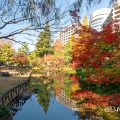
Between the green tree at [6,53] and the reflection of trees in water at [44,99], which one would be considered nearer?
the reflection of trees in water at [44,99]

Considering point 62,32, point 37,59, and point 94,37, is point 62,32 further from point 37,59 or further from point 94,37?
point 37,59

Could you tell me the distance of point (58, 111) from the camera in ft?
67.1

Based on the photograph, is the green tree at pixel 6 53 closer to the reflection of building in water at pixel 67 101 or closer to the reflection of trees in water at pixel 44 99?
the reflection of trees in water at pixel 44 99

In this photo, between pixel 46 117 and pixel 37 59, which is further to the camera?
pixel 37 59

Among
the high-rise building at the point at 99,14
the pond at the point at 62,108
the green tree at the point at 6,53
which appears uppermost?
the green tree at the point at 6,53

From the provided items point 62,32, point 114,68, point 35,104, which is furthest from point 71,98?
point 62,32

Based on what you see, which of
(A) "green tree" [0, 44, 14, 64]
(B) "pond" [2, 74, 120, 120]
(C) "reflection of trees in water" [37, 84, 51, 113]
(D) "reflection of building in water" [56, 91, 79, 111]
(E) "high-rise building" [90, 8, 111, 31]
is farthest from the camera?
(A) "green tree" [0, 44, 14, 64]

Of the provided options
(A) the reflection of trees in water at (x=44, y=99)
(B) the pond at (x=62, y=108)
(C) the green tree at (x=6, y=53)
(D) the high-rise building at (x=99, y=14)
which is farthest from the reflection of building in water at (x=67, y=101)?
(C) the green tree at (x=6, y=53)

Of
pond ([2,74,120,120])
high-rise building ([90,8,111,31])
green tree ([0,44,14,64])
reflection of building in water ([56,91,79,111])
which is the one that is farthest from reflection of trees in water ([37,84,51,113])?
green tree ([0,44,14,64])

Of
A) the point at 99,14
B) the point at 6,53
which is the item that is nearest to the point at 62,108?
the point at 99,14

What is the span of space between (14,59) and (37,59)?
832 centimetres

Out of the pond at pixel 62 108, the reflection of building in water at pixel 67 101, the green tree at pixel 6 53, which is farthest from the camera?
the green tree at pixel 6 53

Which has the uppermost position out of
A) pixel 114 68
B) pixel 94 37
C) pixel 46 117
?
pixel 94 37

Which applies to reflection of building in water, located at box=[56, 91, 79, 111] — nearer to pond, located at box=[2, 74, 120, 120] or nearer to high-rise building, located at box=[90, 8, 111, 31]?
pond, located at box=[2, 74, 120, 120]
